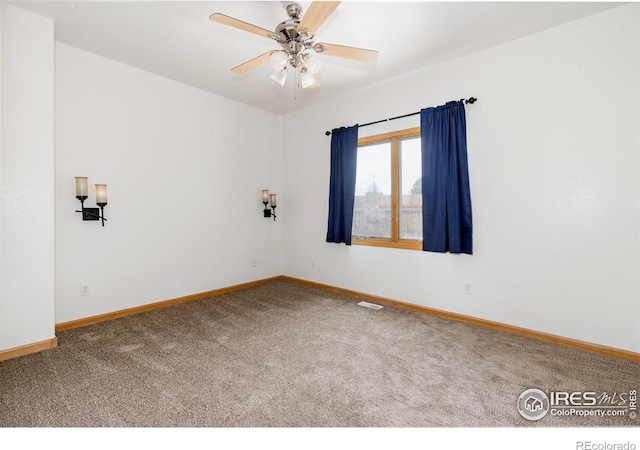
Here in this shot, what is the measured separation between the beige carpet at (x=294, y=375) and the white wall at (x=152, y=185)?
0.63m

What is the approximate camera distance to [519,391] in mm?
2098

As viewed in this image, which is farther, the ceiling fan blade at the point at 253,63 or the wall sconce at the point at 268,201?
the wall sconce at the point at 268,201

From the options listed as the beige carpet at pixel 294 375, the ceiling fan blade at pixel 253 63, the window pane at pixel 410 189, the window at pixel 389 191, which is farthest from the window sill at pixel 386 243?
the ceiling fan blade at pixel 253 63

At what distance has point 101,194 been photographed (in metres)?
3.29

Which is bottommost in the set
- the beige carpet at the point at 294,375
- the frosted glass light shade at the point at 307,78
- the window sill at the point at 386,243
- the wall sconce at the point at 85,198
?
the beige carpet at the point at 294,375

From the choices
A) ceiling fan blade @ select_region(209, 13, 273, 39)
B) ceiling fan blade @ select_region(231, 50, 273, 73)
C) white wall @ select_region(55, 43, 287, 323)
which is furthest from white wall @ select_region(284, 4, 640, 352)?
white wall @ select_region(55, 43, 287, 323)

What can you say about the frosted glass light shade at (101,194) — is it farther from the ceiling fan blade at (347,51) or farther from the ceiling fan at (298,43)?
the ceiling fan blade at (347,51)

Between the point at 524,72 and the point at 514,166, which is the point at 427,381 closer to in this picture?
the point at 514,166

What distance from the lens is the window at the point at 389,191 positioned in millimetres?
3891

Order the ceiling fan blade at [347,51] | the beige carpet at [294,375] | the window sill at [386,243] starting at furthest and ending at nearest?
the window sill at [386,243]
the ceiling fan blade at [347,51]
the beige carpet at [294,375]

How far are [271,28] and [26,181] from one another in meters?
2.61

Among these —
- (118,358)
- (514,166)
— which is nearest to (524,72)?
(514,166)

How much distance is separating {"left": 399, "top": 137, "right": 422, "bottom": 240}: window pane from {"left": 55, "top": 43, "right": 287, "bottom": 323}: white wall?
2395mm

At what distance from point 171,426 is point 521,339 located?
10.2 feet
